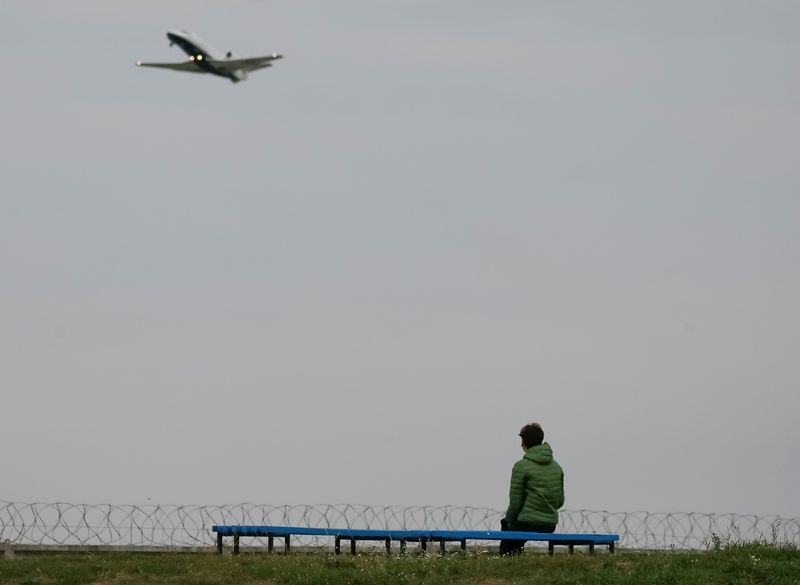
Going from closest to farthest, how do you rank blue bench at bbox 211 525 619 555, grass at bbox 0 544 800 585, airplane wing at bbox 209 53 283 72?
grass at bbox 0 544 800 585 → blue bench at bbox 211 525 619 555 → airplane wing at bbox 209 53 283 72

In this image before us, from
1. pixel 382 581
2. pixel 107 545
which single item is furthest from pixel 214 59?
pixel 382 581

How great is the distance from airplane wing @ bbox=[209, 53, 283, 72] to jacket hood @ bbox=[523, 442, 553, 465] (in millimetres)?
42998

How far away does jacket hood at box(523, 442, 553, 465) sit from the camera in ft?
63.3

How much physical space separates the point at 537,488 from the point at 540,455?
473mm

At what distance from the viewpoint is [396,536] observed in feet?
64.6

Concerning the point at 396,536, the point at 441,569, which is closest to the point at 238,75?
the point at 396,536

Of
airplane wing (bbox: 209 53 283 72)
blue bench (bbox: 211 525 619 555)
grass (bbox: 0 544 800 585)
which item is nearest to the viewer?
grass (bbox: 0 544 800 585)

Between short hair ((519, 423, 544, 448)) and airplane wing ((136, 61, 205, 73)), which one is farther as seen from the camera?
airplane wing ((136, 61, 205, 73))

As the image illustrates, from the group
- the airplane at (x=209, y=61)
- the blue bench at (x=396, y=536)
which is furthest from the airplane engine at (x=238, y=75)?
the blue bench at (x=396, y=536)

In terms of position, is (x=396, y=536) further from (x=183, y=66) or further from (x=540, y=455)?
(x=183, y=66)

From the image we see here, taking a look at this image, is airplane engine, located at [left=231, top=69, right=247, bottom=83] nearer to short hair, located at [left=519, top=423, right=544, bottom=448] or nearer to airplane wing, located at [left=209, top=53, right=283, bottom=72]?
airplane wing, located at [left=209, top=53, right=283, bottom=72]

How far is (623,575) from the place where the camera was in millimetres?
16688

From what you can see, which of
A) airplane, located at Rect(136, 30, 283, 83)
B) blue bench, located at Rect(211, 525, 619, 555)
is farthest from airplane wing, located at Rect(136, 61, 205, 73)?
blue bench, located at Rect(211, 525, 619, 555)

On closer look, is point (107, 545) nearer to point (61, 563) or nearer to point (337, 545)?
point (61, 563)
